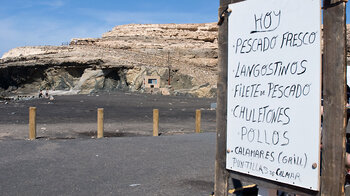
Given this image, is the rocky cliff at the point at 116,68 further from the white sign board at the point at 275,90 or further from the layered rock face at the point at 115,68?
the white sign board at the point at 275,90

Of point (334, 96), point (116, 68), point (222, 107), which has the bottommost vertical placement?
point (222, 107)

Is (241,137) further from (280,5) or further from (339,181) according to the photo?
(280,5)

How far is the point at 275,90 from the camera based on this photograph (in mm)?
3156

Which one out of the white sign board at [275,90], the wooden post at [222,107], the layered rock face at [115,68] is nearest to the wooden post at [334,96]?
the white sign board at [275,90]

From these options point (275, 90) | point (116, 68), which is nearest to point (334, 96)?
point (275, 90)

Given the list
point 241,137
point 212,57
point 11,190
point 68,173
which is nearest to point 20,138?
point 68,173

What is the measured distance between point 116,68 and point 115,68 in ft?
0.45

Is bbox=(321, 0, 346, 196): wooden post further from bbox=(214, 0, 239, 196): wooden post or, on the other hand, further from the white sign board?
bbox=(214, 0, 239, 196): wooden post

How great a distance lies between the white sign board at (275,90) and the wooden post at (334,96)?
0.30 ft

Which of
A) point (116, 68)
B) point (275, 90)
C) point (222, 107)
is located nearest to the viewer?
point (275, 90)

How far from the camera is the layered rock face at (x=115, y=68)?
4891 centimetres

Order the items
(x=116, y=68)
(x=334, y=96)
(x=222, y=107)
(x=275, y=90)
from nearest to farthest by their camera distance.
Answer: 1. (x=334, y=96)
2. (x=275, y=90)
3. (x=222, y=107)
4. (x=116, y=68)

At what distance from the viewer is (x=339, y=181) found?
8.83 ft

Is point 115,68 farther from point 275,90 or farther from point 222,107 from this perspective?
point 275,90
